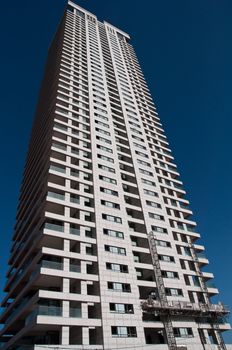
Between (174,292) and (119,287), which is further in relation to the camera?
(174,292)

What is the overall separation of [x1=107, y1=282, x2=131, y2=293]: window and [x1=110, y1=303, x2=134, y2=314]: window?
1.91 metres

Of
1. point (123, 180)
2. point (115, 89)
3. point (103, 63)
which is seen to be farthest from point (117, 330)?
point (103, 63)

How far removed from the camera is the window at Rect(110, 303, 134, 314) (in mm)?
35928

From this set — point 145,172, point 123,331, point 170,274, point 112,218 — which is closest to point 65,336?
point 123,331

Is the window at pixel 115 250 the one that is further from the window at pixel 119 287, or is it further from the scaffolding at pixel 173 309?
the scaffolding at pixel 173 309

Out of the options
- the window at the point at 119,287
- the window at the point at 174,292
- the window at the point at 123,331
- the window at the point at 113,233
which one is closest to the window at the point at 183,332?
the window at the point at 174,292

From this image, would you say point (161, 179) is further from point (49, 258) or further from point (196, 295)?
point (49, 258)

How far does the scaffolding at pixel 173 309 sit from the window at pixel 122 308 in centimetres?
179

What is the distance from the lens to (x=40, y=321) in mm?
29891

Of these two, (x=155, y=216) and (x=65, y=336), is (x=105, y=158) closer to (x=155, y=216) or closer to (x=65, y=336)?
(x=155, y=216)

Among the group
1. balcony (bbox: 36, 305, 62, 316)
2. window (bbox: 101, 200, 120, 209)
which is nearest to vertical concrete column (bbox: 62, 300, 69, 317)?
balcony (bbox: 36, 305, 62, 316)

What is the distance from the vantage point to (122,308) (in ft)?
120

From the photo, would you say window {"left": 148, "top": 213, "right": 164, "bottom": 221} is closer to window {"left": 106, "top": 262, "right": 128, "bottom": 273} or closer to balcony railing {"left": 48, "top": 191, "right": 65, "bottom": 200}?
window {"left": 106, "top": 262, "right": 128, "bottom": 273}

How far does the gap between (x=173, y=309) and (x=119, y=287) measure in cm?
877
